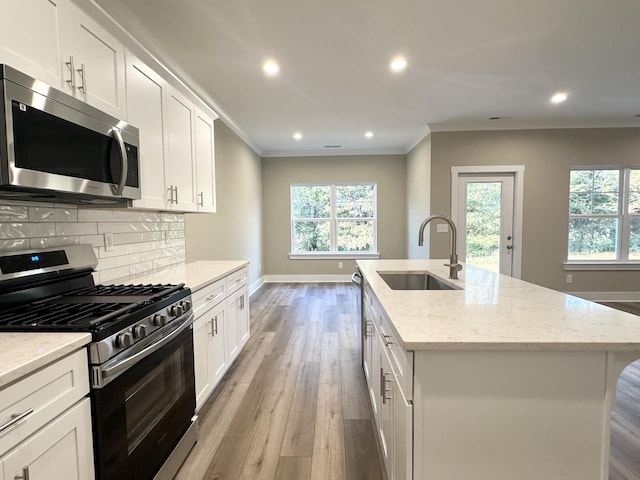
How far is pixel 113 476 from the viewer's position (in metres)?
1.14

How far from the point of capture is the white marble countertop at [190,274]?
209 cm

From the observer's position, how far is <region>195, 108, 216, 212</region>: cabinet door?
8.89 feet

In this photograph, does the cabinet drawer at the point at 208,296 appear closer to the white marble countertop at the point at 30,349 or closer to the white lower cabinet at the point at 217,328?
the white lower cabinet at the point at 217,328

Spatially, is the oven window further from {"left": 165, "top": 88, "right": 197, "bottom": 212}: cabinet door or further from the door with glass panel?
the door with glass panel

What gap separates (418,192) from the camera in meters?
5.43

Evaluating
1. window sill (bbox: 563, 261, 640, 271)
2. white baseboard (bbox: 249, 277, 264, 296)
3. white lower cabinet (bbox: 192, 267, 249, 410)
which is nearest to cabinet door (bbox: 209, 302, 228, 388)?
white lower cabinet (bbox: 192, 267, 249, 410)

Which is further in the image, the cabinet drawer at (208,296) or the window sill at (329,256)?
the window sill at (329,256)

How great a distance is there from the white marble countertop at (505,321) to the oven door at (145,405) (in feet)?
3.39

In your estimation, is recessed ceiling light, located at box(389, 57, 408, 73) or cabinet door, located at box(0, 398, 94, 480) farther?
recessed ceiling light, located at box(389, 57, 408, 73)

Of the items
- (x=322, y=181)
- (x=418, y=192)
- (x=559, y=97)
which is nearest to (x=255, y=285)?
(x=322, y=181)

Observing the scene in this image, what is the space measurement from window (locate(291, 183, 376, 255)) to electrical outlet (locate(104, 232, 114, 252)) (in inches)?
181

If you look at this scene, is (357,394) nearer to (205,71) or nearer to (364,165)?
(205,71)

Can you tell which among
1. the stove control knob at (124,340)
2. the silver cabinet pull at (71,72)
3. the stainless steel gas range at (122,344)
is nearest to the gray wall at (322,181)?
the stainless steel gas range at (122,344)

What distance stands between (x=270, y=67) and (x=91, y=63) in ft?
5.32
